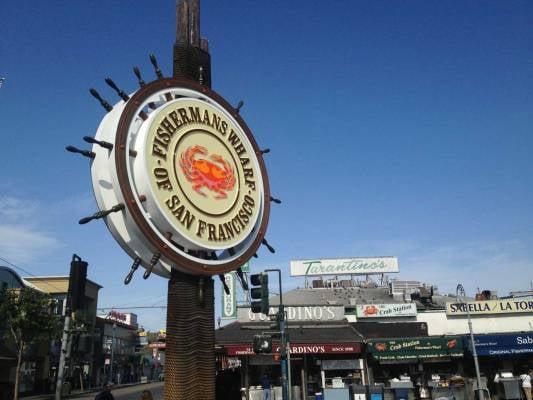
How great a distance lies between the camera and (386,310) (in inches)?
1119

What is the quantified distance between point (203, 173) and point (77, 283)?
3192mm

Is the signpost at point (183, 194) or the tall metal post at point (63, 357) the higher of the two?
the signpost at point (183, 194)

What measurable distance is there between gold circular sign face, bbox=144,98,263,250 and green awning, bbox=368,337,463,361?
53.4ft

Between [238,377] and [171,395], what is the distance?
57.4 feet

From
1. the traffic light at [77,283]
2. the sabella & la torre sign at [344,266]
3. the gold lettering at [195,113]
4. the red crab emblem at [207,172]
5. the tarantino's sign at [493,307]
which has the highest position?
the sabella & la torre sign at [344,266]

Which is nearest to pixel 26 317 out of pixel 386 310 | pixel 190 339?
pixel 386 310

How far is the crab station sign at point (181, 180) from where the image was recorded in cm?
746

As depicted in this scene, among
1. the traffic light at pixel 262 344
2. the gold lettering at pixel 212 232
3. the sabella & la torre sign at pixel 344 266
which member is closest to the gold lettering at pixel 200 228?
the gold lettering at pixel 212 232

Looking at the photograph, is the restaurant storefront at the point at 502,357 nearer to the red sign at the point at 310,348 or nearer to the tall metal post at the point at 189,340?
the red sign at the point at 310,348

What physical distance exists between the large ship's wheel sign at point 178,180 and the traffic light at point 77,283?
6.37 ft

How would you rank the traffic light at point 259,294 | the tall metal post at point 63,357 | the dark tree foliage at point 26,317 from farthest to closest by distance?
the dark tree foliage at point 26,317 < the traffic light at point 259,294 < the tall metal post at point 63,357

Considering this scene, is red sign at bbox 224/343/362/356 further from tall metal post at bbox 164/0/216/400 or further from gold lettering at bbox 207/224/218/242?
gold lettering at bbox 207/224/218/242

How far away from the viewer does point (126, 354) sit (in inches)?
2746

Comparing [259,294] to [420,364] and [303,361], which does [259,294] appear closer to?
[303,361]
